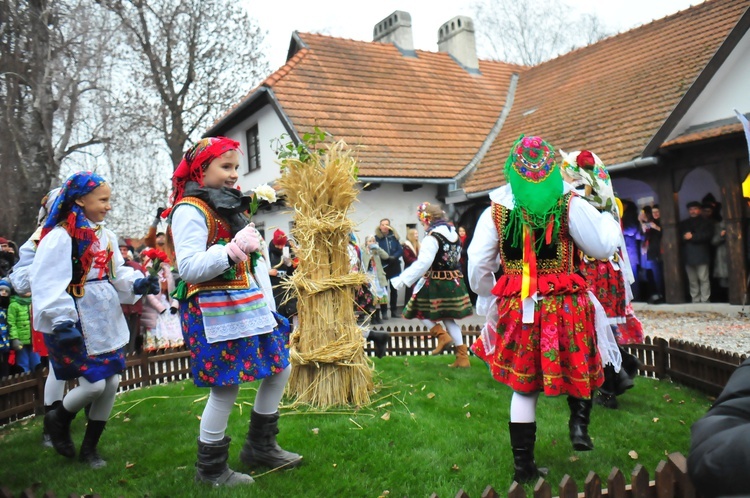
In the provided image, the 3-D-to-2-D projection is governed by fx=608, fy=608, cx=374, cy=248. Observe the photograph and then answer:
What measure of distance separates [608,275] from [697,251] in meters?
7.22

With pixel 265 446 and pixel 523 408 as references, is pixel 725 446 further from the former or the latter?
pixel 265 446

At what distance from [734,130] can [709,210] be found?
5.42 feet

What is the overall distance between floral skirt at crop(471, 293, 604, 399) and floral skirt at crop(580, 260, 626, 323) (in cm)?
162

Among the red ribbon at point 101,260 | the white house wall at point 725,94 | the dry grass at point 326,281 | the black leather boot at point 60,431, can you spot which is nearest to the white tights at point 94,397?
the black leather boot at point 60,431

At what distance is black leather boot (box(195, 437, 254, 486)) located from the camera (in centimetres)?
330

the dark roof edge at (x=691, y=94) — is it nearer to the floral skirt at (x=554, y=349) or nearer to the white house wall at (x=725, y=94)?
the white house wall at (x=725, y=94)

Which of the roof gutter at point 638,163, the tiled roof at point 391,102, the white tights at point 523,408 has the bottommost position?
the white tights at point 523,408

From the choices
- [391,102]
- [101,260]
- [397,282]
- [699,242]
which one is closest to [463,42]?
[391,102]

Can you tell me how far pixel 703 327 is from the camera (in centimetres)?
930

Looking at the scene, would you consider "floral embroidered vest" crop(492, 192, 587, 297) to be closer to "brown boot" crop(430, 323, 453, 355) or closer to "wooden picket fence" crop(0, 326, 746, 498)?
"wooden picket fence" crop(0, 326, 746, 498)

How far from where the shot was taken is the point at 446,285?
6.86 meters

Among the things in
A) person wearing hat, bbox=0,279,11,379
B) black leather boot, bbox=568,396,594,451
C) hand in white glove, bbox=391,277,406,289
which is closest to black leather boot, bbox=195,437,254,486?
black leather boot, bbox=568,396,594,451

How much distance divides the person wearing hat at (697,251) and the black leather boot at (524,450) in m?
9.16

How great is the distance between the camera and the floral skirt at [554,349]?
128 inches
